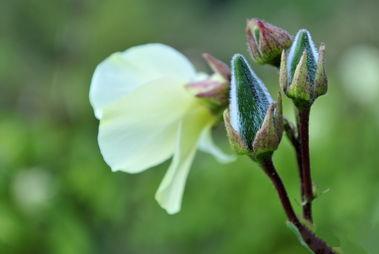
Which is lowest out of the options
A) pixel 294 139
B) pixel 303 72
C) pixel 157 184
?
pixel 157 184

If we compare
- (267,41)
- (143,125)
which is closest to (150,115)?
(143,125)

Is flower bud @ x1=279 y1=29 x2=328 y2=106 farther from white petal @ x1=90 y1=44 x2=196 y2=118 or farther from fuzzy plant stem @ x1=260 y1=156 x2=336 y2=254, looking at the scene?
white petal @ x1=90 y1=44 x2=196 y2=118

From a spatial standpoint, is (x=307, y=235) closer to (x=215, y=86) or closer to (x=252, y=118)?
(x=252, y=118)

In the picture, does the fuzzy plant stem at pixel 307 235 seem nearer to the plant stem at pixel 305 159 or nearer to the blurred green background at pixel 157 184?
the plant stem at pixel 305 159

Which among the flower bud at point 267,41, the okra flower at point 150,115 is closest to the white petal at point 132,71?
the okra flower at point 150,115

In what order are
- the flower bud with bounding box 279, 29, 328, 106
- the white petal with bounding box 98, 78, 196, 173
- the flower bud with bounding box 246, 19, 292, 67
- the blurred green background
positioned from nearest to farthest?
1. the flower bud with bounding box 279, 29, 328, 106
2. the flower bud with bounding box 246, 19, 292, 67
3. the white petal with bounding box 98, 78, 196, 173
4. the blurred green background

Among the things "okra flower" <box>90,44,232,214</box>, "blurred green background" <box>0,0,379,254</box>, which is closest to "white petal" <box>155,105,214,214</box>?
"okra flower" <box>90,44,232,214</box>
